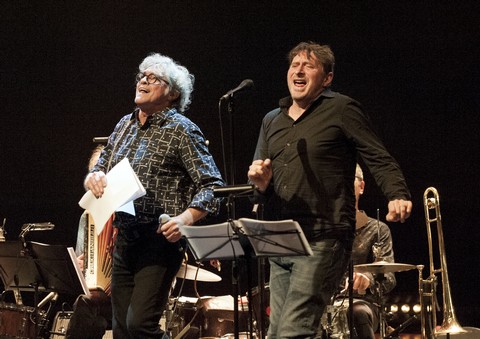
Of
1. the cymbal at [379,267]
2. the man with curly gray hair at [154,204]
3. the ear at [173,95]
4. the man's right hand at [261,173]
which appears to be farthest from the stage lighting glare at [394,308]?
the man's right hand at [261,173]

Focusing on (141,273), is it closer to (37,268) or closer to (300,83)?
(300,83)

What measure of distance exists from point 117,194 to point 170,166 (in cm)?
37

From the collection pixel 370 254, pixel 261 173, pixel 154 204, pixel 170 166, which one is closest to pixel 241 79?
pixel 370 254

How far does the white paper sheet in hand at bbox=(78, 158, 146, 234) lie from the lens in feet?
11.4

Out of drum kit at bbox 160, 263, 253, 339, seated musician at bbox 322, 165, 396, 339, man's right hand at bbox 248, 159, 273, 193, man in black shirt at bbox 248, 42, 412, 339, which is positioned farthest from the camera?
drum kit at bbox 160, 263, 253, 339

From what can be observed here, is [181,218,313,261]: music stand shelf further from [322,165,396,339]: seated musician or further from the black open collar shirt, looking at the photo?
[322,165,396,339]: seated musician

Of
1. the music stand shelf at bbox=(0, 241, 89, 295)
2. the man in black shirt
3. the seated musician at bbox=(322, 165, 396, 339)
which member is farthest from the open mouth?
the seated musician at bbox=(322, 165, 396, 339)

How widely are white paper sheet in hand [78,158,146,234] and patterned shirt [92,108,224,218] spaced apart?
0.15 meters

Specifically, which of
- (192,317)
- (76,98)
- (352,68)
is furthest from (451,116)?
(76,98)

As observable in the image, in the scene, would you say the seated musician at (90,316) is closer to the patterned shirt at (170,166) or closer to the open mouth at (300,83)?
the patterned shirt at (170,166)

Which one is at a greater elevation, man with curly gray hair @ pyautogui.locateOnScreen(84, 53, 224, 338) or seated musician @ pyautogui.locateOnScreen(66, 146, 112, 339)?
man with curly gray hair @ pyautogui.locateOnScreen(84, 53, 224, 338)

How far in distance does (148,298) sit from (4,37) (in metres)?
4.80

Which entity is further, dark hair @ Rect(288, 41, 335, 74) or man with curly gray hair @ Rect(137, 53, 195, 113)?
man with curly gray hair @ Rect(137, 53, 195, 113)

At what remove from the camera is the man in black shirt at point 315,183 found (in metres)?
3.08
